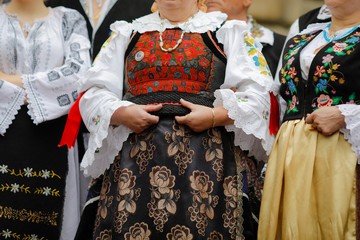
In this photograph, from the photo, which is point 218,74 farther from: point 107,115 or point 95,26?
point 95,26

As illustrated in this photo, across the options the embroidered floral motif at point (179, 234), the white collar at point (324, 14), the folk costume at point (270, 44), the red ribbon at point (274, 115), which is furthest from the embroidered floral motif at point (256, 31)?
the embroidered floral motif at point (179, 234)

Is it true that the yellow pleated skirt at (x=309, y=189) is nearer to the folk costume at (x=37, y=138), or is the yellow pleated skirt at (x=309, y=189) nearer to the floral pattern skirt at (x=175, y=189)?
the floral pattern skirt at (x=175, y=189)

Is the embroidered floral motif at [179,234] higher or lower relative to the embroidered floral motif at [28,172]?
higher

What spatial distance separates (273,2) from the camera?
4660mm

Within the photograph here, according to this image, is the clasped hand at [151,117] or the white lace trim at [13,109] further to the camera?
the white lace trim at [13,109]

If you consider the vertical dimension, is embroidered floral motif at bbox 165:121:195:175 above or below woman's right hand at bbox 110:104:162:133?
below

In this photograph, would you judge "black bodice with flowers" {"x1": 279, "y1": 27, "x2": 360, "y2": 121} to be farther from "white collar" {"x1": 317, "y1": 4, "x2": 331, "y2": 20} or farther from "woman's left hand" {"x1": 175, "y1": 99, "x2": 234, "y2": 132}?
"white collar" {"x1": 317, "y1": 4, "x2": 331, "y2": 20}

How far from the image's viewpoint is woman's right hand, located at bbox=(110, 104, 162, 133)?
238cm

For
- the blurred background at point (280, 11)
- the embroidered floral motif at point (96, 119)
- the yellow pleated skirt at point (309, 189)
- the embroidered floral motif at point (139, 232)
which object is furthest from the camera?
the blurred background at point (280, 11)

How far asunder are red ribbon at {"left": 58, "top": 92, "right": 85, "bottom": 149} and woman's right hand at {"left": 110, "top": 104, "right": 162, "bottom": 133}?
0.87 feet

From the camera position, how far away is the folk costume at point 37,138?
2855mm

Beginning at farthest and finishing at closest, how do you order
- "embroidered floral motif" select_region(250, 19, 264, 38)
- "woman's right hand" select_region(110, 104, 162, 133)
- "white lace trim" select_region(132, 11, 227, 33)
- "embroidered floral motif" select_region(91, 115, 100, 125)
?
"embroidered floral motif" select_region(250, 19, 264, 38), "white lace trim" select_region(132, 11, 227, 33), "embroidered floral motif" select_region(91, 115, 100, 125), "woman's right hand" select_region(110, 104, 162, 133)

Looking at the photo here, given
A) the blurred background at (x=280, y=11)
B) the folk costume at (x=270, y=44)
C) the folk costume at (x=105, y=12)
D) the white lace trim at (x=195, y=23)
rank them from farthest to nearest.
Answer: the blurred background at (x=280, y=11) → the folk costume at (x=270, y=44) → the folk costume at (x=105, y=12) → the white lace trim at (x=195, y=23)

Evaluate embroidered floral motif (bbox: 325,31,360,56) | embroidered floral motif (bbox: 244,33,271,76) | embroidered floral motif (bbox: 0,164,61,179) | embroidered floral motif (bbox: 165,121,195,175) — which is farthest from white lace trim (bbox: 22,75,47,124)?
embroidered floral motif (bbox: 325,31,360,56)
